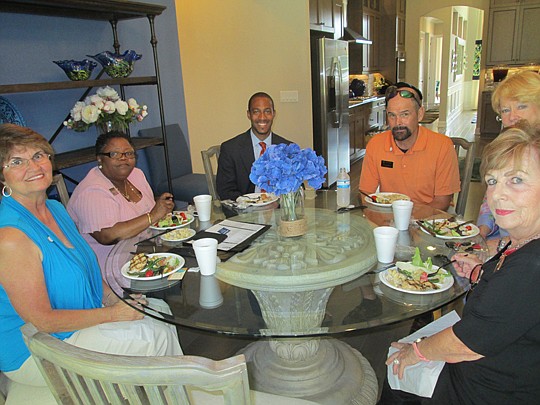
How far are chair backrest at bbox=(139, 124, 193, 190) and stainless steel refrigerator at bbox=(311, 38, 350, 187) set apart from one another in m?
1.91

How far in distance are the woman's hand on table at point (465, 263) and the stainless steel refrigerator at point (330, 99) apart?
402 centimetres

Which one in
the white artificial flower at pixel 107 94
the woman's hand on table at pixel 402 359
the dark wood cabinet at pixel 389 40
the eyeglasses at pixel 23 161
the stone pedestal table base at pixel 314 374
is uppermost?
the dark wood cabinet at pixel 389 40

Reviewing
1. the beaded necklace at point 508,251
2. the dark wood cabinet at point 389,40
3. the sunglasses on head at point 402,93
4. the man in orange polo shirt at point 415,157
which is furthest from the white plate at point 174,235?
the dark wood cabinet at point 389,40

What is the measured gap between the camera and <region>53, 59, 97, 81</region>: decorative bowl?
2932 millimetres

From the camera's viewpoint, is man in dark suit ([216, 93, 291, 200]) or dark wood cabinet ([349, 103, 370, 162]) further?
dark wood cabinet ([349, 103, 370, 162])

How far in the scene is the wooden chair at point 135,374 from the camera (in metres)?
0.76

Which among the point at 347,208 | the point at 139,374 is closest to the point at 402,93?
the point at 347,208

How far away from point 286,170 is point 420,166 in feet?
3.99

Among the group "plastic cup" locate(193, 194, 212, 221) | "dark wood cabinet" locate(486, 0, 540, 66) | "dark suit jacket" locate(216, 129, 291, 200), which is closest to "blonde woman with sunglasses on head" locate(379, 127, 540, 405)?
"plastic cup" locate(193, 194, 212, 221)

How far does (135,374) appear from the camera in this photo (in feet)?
2.51

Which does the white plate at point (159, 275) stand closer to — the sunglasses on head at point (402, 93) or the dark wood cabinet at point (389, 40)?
the sunglasses on head at point (402, 93)

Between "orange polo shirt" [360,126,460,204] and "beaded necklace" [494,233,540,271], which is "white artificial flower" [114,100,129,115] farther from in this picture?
"beaded necklace" [494,233,540,271]

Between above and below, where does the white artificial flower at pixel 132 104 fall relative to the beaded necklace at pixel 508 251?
above

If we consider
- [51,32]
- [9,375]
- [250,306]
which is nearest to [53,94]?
[51,32]
